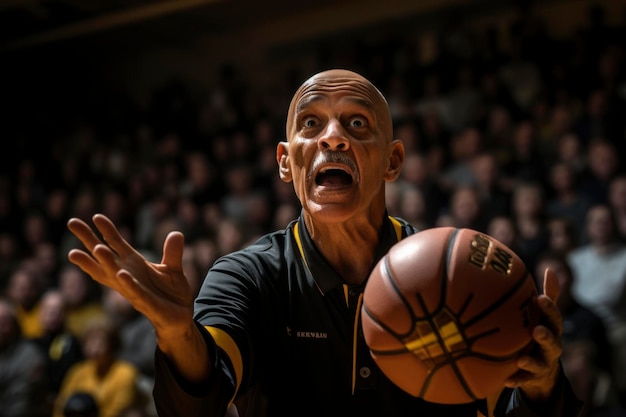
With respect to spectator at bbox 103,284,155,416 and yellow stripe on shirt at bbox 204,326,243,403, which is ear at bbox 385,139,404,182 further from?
spectator at bbox 103,284,155,416

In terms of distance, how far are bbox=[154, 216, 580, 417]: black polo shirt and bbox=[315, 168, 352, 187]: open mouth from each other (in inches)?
8.6

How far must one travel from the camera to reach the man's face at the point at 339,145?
2641 mm

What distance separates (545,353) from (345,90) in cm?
104

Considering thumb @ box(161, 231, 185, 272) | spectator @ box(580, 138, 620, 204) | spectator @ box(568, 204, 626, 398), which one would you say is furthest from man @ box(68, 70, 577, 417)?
spectator @ box(580, 138, 620, 204)

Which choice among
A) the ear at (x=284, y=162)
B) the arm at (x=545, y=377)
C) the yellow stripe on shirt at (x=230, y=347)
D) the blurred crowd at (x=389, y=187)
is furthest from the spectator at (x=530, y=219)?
the yellow stripe on shirt at (x=230, y=347)

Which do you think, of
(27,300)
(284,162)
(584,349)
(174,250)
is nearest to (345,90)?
(284,162)

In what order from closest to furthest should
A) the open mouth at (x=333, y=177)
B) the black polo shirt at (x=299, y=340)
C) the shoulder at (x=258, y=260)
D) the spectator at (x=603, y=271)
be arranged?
the black polo shirt at (x=299, y=340) < the shoulder at (x=258, y=260) < the open mouth at (x=333, y=177) < the spectator at (x=603, y=271)

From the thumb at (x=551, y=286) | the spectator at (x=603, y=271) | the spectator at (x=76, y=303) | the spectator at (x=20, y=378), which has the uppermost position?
the thumb at (x=551, y=286)

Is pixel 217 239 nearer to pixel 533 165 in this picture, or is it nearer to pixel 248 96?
pixel 533 165

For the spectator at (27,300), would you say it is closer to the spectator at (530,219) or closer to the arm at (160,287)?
the spectator at (530,219)

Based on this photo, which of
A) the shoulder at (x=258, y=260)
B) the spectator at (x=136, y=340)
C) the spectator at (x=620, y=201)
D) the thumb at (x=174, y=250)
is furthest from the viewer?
the spectator at (x=136, y=340)

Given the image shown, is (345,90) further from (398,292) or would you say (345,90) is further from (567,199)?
(567,199)

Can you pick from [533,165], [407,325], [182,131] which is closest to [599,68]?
[533,165]

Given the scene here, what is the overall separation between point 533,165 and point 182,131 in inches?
198
